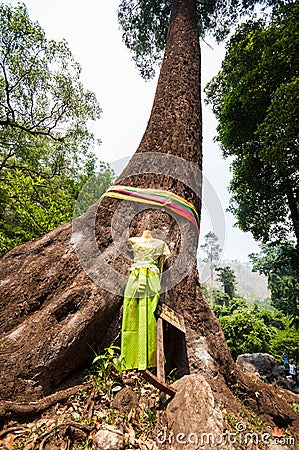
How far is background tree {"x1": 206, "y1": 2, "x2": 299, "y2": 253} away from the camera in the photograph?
5.59 meters

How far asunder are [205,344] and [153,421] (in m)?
0.85

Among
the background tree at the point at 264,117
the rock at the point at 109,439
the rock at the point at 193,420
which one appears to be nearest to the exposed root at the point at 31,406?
the rock at the point at 109,439

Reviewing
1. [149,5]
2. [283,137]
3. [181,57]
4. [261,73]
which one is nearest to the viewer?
[181,57]

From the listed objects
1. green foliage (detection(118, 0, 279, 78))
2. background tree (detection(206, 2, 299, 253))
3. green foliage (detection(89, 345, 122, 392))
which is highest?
green foliage (detection(118, 0, 279, 78))

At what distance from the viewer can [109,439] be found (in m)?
1.54

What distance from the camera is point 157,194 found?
2953 millimetres

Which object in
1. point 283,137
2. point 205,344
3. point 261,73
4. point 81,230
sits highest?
point 261,73

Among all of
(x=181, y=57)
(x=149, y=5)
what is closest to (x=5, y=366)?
(x=181, y=57)

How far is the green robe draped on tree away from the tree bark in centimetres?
17

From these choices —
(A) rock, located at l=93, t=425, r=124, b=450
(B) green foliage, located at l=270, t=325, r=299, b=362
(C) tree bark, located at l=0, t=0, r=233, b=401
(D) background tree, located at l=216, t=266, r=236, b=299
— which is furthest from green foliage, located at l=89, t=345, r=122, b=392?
(D) background tree, located at l=216, t=266, r=236, b=299

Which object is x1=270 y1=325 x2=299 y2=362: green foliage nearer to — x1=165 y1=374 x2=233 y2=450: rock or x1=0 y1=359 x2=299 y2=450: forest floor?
x1=0 y1=359 x2=299 y2=450: forest floor

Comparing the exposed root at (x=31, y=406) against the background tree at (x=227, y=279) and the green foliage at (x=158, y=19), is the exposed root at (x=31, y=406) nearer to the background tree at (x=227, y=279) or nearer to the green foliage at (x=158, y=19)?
the green foliage at (x=158, y=19)

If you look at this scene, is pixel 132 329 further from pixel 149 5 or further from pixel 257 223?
pixel 149 5

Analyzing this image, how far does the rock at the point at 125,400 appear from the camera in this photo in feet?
6.10
